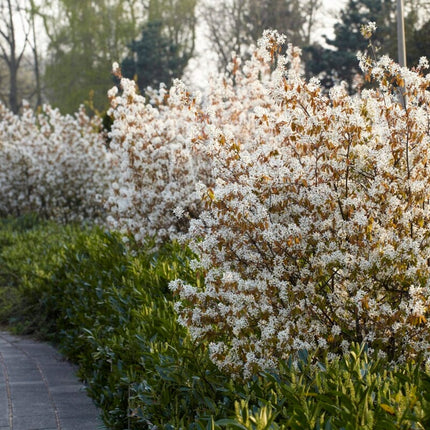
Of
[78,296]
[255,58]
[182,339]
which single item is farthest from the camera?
[255,58]

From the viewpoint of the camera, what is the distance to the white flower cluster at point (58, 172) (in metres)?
14.5

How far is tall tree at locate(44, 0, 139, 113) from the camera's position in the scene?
1608 inches

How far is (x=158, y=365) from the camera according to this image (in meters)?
3.83

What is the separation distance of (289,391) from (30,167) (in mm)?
13151

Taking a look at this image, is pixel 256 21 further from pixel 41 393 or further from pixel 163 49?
pixel 41 393

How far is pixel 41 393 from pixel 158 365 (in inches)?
89.8

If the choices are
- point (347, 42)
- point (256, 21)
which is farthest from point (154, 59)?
point (347, 42)

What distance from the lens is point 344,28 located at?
101 feet

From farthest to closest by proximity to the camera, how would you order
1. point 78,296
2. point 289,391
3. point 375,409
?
point 78,296 → point 289,391 → point 375,409

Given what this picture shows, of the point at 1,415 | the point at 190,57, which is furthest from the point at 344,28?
the point at 1,415

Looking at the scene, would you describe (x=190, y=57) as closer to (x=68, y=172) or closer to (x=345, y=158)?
(x=68, y=172)

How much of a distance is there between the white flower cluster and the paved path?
7184mm

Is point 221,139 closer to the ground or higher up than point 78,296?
higher up

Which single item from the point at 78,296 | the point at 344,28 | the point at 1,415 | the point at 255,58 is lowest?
the point at 1,415
